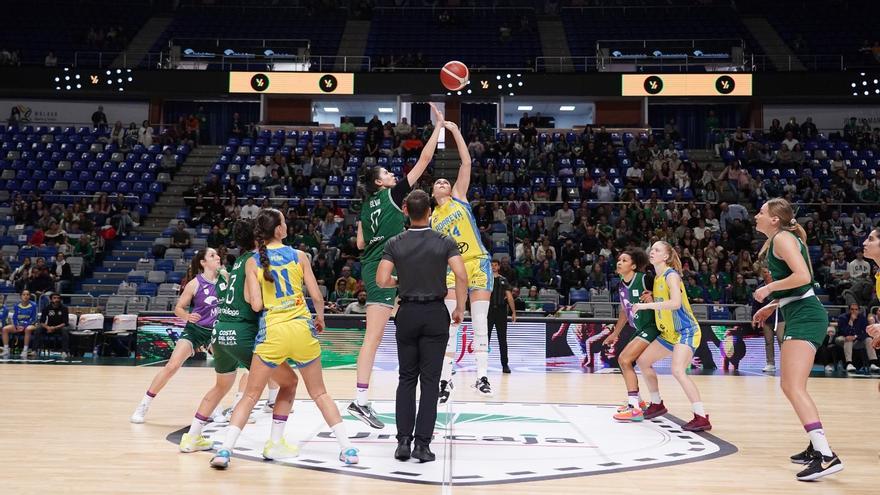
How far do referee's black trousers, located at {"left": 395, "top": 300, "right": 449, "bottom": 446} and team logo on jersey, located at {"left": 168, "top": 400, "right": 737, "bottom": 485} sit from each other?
11.9 inches

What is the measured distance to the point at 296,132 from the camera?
86.9 feet


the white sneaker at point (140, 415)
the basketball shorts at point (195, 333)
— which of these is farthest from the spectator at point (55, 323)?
the basketball shorts at point (195, 333)

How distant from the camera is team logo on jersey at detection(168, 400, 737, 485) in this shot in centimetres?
564

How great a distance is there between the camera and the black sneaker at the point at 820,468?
5.64 m

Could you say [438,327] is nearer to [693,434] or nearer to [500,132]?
[693,434]

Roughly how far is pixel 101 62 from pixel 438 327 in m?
27.3

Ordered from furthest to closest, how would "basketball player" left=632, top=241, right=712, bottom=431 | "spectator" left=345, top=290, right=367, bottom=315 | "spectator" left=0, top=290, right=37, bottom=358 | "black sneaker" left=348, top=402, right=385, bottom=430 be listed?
"spectator" left=0, top=290, right=37, bottom=358
"spectator" left=345, top=290, right=367, bottom=315
"basketball player" left=632, top=241, right=712, bottom=431
"black sneaker" left=348, top=402, right=385, bottom=430

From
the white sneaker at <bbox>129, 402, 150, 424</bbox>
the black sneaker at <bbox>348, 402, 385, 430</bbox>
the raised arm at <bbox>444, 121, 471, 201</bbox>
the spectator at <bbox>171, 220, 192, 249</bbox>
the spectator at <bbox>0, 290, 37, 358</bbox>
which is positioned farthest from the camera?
the spectator at <bbox>171, 220, 192, 249</bbox>

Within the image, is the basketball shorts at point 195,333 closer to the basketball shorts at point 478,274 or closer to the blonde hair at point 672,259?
the basketball shorts at point 478,274

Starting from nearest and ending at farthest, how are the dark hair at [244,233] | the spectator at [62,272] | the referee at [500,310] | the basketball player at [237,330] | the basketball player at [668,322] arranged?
1. the basketball player at [237,330]
2. the dark hair at [244,233]
3. the basketball player at [668,322]
4. the referee at [500,310]
5. the spectator at [62,272]

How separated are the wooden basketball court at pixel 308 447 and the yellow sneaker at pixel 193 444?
88 millimetres

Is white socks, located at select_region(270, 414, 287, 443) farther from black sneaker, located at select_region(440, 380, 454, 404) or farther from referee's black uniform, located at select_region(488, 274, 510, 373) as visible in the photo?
referee's black uniform, located at select_region(488, 274, 510, 373)

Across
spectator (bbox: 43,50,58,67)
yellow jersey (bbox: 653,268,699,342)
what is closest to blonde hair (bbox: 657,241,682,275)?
yellow jersey (bbox: 653,268,699,342)

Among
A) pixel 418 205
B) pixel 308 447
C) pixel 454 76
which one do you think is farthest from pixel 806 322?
pixel 454 76
